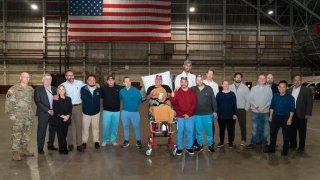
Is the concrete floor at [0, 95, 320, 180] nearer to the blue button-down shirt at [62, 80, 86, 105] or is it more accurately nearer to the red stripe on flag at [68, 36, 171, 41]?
the blue button-down shirt at [62, 80, 86, 105]

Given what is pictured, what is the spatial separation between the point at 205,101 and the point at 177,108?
0.69 m

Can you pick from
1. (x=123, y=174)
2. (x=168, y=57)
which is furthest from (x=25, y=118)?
(x=168, y=57)

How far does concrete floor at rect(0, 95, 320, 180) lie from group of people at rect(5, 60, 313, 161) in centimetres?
31

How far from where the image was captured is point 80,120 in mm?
7246

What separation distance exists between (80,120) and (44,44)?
2288cm

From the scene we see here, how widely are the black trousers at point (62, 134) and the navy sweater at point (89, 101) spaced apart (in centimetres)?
66

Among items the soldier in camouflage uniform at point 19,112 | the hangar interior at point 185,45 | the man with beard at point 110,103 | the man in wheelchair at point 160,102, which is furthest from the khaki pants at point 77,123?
the hangar interior at point 185,45

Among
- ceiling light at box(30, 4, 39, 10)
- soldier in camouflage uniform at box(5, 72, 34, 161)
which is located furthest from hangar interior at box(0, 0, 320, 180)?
soldier in camouflage uniform at box(5, 72, 34, 161)

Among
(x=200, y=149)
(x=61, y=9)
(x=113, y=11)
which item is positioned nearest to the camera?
(x=200, y=149)

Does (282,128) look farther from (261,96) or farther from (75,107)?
(75,107)

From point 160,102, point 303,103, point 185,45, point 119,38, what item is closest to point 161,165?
point 160,102

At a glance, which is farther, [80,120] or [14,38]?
[14,38]

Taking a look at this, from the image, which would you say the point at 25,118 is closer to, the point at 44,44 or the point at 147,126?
the point at 147,126

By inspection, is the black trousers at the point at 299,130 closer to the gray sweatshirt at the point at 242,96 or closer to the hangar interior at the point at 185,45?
the gray sweatshirt at the point at 242,96
